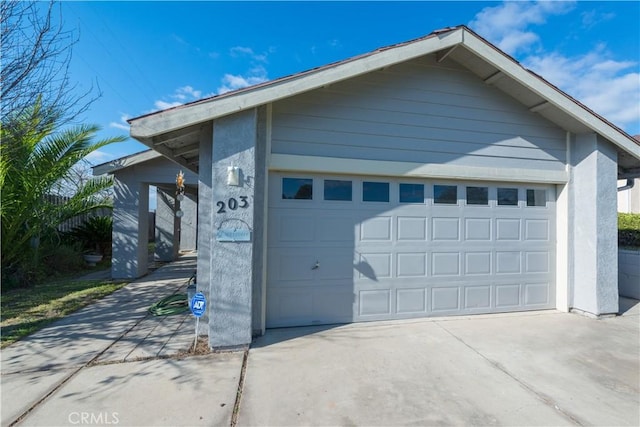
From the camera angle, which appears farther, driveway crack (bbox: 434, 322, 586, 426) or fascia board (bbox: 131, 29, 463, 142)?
fascia board (bbox: 131, 29, 463, 142)

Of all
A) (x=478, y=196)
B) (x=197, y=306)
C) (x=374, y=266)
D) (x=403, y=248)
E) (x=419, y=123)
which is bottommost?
(x=197, y=306)

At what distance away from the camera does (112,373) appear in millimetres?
3127

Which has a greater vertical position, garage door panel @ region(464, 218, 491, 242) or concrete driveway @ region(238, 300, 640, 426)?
garage door panel @ region(464, 218, 491, 242)

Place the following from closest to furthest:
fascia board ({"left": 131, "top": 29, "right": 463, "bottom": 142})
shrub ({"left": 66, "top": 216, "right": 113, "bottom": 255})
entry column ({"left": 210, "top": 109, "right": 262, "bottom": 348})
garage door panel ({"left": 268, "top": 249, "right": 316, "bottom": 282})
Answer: fascia board ({"left": 131, "top": 29, "right": 463, "bottom": 142}) < entry column ({"left": 210, "top": 109, "right": 262, "bottom": 348}) < garage door panel ({"left": 268, "top": 249, "right": 316, "bottom": 282}) < shrub ({"left": 66, "top": 216, "right": 113, "bottom": 255})

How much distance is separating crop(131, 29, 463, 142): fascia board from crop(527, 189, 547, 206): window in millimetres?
3118

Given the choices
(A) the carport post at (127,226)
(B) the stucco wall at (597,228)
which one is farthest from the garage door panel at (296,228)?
(A) the carport post at (127,226)

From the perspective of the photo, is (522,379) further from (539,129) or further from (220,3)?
(220,3)

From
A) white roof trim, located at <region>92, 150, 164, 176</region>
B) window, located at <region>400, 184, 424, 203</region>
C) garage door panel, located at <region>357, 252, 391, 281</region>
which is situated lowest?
garage door panel, located at <region>357, 252, 391, 281</region>

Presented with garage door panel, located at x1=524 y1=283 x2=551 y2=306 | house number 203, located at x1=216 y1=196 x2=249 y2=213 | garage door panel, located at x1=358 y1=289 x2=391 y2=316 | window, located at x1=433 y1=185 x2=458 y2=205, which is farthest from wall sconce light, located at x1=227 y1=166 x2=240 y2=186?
garage door panel, located at x1=524 y1=283 x2=551 y2=306

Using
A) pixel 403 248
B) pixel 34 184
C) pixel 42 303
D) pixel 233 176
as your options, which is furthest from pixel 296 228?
pixel 34 184

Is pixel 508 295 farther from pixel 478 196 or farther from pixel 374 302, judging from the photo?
pixel 374 302

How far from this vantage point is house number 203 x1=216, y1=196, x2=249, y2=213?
376 centimetres

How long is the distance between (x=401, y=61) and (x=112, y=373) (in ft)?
17.5

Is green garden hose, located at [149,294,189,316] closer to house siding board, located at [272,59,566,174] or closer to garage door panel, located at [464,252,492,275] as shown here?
house siding board, located at [272,59,566,174]
